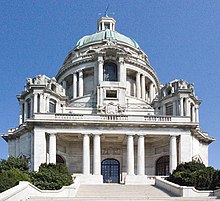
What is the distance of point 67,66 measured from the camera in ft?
216

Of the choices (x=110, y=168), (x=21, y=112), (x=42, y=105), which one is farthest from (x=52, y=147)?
(x=21, y=112)

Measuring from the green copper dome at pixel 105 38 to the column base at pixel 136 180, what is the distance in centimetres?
3055

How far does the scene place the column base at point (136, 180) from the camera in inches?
1760

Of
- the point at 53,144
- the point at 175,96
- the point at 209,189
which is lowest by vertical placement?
the point at 209,189

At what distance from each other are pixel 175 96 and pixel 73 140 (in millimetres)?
15191

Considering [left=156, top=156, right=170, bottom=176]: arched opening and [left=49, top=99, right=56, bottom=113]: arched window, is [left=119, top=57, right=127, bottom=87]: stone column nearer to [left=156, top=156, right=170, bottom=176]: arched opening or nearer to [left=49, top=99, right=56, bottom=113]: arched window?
[left=49, top=99, right=56, bottom=113]: arched window

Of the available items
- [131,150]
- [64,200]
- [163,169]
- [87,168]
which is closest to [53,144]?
[87,168]

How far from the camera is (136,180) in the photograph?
148 feet

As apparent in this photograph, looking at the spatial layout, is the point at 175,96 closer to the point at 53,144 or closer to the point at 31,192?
the point at 53,144

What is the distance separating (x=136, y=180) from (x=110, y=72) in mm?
20923

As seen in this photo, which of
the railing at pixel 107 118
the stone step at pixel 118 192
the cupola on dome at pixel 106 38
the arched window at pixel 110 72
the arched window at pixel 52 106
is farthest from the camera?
the cupola on dome at pixel 106 38

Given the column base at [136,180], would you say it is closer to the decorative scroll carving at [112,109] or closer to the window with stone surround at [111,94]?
the decorative scroll carving at [112,109]

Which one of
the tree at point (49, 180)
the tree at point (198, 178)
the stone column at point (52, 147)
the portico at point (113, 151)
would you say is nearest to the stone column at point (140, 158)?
the portico at point (113, 151)

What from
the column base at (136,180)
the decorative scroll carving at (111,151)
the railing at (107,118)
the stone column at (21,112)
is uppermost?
the stone column at (21,112)
